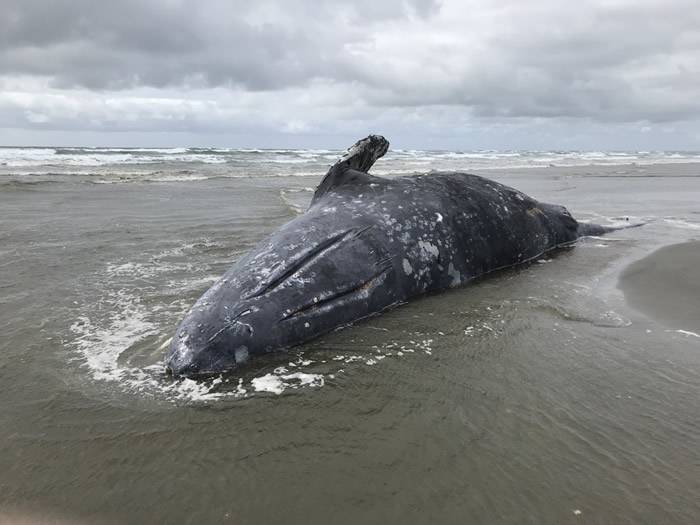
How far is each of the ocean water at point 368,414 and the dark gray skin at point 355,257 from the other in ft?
0.70

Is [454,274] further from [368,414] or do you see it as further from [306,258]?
[368,414]

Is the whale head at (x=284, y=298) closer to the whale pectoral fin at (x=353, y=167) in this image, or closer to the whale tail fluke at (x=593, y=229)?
the whale pectoral fin at (x=353, y=167)

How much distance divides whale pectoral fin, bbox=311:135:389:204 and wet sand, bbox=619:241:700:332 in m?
3.16

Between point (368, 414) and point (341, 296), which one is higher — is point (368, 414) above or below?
below

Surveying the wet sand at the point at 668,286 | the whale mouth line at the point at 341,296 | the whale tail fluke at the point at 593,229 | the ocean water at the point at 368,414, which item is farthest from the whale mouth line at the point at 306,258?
the whale tail fluke at the point at 593,229

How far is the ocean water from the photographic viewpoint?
95.7 inches

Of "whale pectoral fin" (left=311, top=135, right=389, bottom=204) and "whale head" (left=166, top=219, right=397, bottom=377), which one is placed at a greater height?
"whale pectoral fin" (left=311, top=135, right=389, bottom=204)

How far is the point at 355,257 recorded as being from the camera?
4.70 meters

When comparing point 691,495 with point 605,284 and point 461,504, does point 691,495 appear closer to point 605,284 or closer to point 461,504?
point 461,504

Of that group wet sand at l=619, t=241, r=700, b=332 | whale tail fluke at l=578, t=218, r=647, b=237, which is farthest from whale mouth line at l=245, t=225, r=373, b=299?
whale tail fluke at l=578, t=218, r=647, b=237

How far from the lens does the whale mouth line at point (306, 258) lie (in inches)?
161

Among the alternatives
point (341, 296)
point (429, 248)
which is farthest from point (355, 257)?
point (429, 248)

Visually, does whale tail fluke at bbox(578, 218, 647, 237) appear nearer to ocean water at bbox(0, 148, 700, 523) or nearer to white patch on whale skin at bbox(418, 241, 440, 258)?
ocean water at bbox(0, 148, 700, 523)

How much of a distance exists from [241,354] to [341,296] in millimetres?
1089
